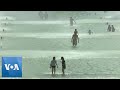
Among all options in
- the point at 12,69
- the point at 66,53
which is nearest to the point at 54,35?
the point at 66,53

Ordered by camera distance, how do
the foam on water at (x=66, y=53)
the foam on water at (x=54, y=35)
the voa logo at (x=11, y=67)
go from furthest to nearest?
1. the foam on water at (x=54, y=35)
2. the foam on water at (x=66, y=53)
3. the voa logo at (x=11, y=67)

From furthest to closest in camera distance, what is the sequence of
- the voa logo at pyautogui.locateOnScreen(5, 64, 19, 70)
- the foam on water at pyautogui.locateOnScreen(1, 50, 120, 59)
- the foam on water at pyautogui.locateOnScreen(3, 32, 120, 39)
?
the foam on water at pyautogui.locateOnScreen(3, 32, 120, 39)
the foam on water at pyautogui.locateOnScreen(1, 50, 120, 59)
the voa logo at pyautogui.locateOnScreen(5, 64, 19, 70)

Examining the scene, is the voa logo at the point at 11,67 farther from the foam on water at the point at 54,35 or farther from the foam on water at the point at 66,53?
the foam on water at the point at 54,35

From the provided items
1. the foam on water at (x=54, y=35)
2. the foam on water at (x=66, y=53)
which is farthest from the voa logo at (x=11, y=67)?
the foam on water at (x=54, y=35)

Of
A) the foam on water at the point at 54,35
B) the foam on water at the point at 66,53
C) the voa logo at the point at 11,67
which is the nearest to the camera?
the voa logo at the point at 11,67

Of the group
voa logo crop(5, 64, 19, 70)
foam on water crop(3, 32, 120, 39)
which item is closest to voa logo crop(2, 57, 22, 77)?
voa logo crop(5, 64, 19, 70)

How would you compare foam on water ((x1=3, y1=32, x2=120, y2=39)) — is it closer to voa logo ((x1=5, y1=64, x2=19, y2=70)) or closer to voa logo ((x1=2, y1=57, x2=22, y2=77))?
voa logo ((x1=2, y1=57, x2=22, y2=77))

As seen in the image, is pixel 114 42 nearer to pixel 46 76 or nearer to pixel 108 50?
pixel 108 50

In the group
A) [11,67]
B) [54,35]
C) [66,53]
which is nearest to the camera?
[11,67]

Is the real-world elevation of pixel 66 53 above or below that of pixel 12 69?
above

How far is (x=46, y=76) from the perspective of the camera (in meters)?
20.4

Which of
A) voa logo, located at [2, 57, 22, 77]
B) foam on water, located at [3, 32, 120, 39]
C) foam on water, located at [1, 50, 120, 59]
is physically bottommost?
voa logo, located at [2, 57, 22, 77]

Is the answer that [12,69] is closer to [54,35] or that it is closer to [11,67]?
[11,67]
